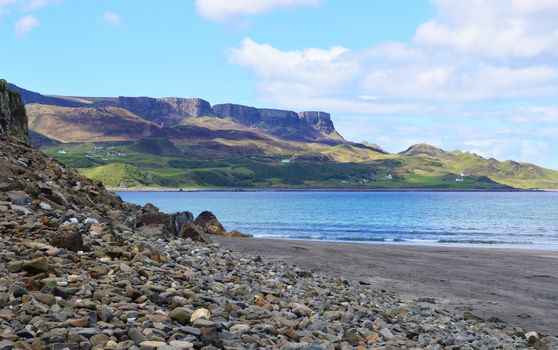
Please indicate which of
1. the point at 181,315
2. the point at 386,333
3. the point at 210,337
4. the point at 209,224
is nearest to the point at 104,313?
the point at 181,315

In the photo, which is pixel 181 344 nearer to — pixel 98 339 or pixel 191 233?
pixel 98 339

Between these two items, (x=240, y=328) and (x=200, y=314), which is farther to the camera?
(x=200, y=314)

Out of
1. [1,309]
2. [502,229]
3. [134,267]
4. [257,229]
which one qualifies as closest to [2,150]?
[134,267]

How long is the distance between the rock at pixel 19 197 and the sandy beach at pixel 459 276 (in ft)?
50.3

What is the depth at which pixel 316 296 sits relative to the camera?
56.4 ft

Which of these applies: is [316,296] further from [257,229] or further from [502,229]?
[502,229]

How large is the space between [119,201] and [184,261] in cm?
1705

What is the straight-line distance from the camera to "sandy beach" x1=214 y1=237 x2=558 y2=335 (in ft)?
76.0

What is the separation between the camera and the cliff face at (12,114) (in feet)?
111

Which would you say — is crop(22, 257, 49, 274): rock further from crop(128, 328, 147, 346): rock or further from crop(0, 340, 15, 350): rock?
crop(0, 340, 15, 350): rock

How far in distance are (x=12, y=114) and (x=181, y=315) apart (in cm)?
3059

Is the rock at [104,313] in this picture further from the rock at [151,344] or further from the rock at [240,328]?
the rock at [240,328]

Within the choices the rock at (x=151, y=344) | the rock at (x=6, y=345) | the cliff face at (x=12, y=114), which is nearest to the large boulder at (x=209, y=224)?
the cliff face at (x=12, y=114)

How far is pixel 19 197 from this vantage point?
17672 millimetres
